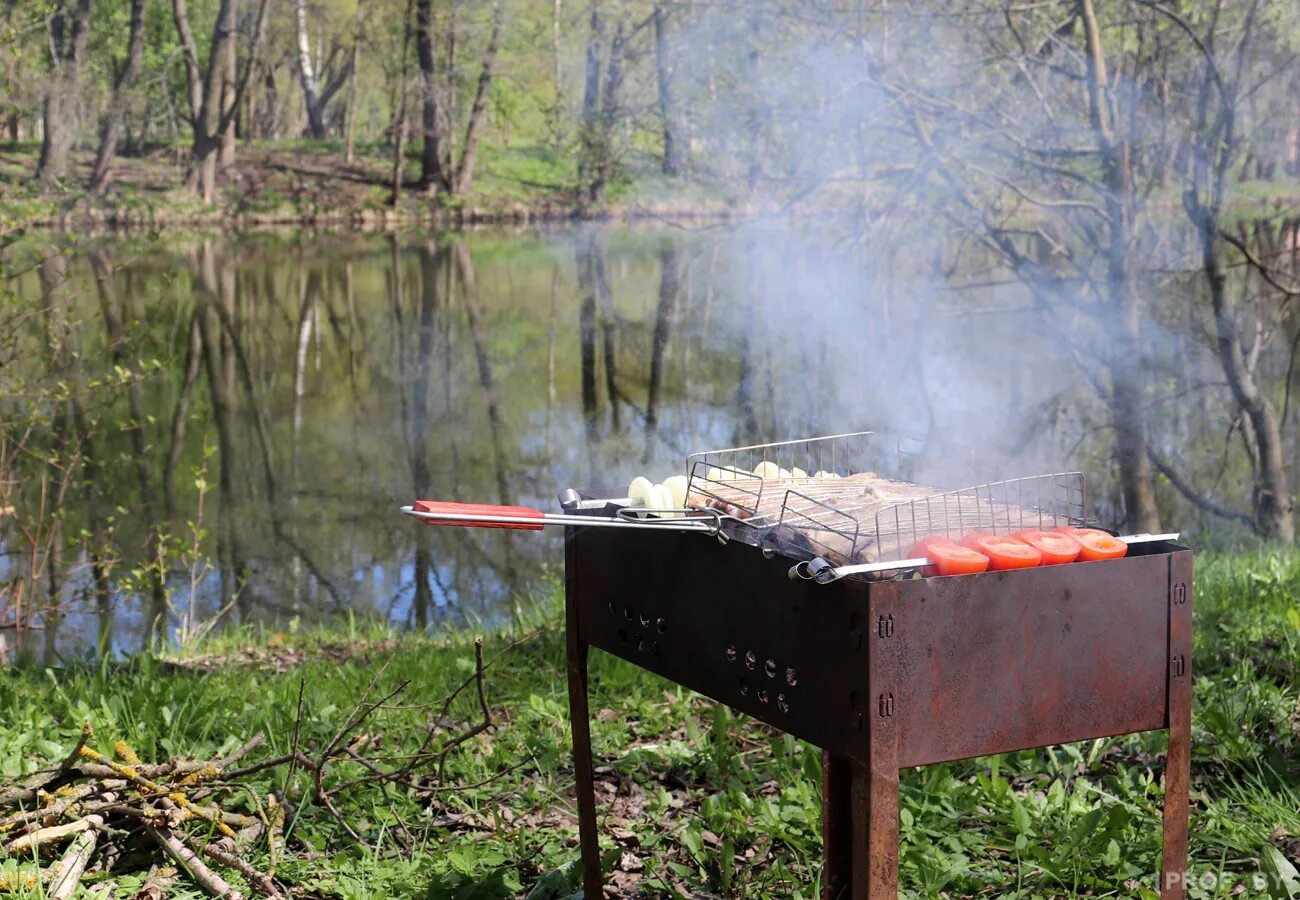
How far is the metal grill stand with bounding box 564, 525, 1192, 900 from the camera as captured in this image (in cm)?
208

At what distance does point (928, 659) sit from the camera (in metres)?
2.10

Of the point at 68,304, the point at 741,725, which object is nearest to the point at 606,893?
the point at 741,725

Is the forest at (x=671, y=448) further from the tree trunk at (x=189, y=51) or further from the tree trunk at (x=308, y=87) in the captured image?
the tree trunk at (x=308, y=87)

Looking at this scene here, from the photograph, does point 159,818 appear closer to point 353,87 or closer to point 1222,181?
point 1222,181

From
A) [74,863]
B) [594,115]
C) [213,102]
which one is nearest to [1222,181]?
[594,115]

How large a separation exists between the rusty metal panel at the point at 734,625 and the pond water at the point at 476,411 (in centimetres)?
101

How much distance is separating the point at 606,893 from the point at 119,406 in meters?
10.6

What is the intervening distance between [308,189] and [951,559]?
3454 centimetres

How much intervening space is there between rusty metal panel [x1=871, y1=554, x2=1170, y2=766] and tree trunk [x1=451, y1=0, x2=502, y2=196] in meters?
26.1

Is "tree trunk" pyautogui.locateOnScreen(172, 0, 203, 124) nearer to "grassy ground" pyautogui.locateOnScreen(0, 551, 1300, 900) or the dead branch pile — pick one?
"grassy ground" pyautogui.locateOnScreen(0, 551, 1300, 900)

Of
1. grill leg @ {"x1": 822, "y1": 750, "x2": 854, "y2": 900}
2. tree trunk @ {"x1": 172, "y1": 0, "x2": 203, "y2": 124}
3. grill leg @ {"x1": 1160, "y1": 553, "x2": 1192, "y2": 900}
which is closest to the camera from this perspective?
grill leg @ {"x1": 1160, "y1": 553, "x2": 1192, "y2": 900}

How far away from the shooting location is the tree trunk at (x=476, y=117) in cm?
2942

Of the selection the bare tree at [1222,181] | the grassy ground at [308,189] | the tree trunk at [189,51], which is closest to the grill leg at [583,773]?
the bare tree at [1222,181]

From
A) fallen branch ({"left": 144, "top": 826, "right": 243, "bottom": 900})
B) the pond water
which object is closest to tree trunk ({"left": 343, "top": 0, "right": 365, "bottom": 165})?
the pond water
